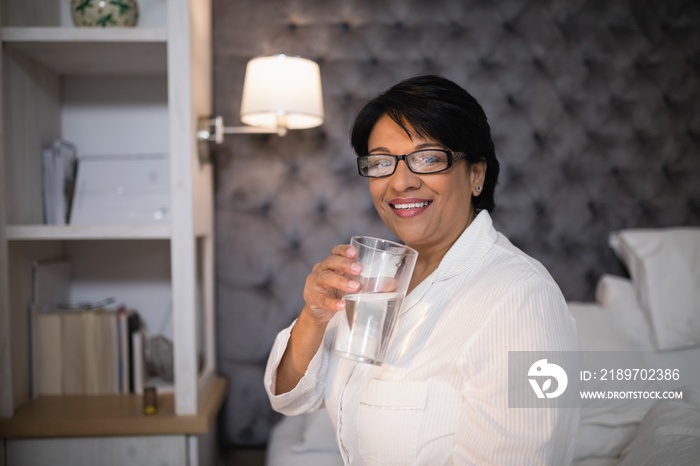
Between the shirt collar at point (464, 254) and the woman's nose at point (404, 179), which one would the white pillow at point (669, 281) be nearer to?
the shirt collar at point (464, 254)

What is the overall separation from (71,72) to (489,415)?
1.94 meters

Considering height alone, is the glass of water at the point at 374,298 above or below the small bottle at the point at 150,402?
above

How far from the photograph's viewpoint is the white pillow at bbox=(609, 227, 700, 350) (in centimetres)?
194

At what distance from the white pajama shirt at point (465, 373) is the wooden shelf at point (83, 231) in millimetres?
821

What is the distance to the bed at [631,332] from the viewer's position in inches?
64.0

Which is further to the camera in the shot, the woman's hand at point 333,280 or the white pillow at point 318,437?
the white pillow at point 318,437

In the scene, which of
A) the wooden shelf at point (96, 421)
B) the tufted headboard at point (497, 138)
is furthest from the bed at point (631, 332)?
the wooden shelf at point (96, 421)

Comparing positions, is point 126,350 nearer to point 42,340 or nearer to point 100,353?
point 100,353

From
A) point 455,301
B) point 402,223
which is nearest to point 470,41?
point 402,223

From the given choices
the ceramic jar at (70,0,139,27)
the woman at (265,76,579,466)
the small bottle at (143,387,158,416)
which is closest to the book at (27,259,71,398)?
the small bottle at (143,387,158,416)

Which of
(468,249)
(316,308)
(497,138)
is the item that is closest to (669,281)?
(497,138)

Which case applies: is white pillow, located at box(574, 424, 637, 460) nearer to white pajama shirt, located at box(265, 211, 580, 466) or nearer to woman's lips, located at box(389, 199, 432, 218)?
white pajama shirt, located at box(265, 211, 580, 466)

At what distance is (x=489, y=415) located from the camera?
36.1 inches

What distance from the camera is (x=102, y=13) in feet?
5.82
